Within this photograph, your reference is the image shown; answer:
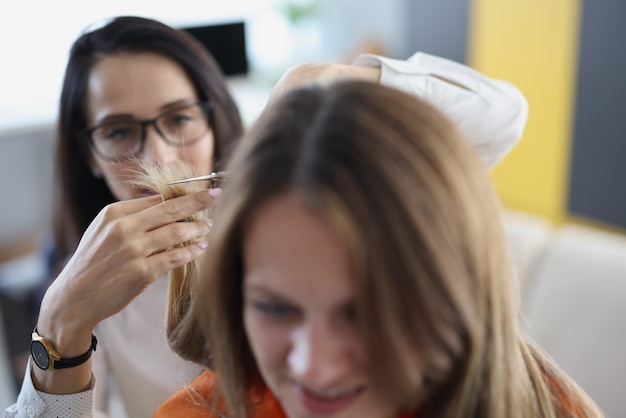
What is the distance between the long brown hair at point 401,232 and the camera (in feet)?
1.91

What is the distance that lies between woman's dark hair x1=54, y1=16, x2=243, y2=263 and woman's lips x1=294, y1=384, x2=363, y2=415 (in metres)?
0.64

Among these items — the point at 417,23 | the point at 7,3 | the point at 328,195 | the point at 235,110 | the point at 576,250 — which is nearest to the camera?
the point at 328,195

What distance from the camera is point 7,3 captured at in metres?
2.74

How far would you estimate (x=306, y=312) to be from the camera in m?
0.62

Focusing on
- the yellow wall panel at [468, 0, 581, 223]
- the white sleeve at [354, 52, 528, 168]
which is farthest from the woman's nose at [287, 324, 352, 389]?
the yellow wall panel at [468, 0, 581, 223]

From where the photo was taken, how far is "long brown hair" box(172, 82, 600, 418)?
0.58m

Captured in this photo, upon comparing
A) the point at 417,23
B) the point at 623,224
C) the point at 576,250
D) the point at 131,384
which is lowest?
the point at 623,224

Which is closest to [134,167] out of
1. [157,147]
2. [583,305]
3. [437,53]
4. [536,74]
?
[157,147]

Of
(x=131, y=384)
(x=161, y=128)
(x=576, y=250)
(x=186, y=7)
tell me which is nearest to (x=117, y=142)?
(x=161, y=128)

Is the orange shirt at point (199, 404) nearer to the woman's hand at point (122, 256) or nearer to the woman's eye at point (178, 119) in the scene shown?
the woman's hand at point (122, 256)

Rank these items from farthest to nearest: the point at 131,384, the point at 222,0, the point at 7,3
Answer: the point at 222,0 → the point at 7,3 → the point at 131,384

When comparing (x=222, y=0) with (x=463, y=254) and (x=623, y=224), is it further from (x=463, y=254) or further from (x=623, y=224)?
(x=463, y=254)

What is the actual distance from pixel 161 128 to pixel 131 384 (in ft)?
1.44

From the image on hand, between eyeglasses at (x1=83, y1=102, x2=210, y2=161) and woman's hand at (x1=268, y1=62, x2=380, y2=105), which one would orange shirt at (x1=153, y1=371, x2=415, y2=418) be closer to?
woman's hand at (x1=268, y1=62, x2=380, y2=105)
